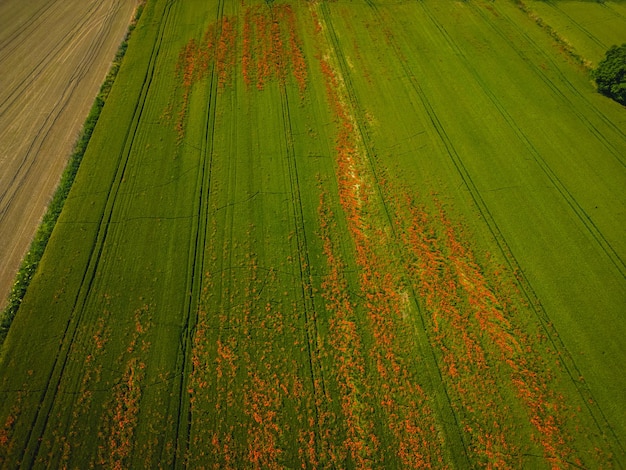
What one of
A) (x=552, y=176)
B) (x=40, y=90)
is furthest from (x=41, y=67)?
(x=552, y=176)

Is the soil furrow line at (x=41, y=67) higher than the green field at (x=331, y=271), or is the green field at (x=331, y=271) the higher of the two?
the soil furrow line at (x=41, y=67)

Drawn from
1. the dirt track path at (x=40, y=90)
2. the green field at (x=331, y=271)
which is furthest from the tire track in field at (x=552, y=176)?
the dirt track path at (x=40, y=90)

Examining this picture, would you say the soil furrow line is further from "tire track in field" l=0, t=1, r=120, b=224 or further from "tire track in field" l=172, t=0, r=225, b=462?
"tire track in field" l=172, t=0, r=225, b=462

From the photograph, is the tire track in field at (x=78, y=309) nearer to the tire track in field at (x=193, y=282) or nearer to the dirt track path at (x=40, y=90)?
the dirt track path at (x=40, y=90)

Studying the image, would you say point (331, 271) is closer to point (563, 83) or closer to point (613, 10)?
point (563, 83)

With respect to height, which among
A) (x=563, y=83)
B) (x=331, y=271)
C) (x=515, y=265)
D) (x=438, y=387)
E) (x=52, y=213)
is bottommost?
(x=438, y=387)

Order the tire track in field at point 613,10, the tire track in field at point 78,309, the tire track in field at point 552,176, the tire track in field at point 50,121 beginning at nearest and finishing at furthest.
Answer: the tire track in field at point 78,309 < the tire track in field at point 552,176 < the tire track in field at point 50,121 < the tire track in field at point 613,10
